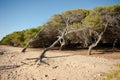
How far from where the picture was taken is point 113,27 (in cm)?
2364

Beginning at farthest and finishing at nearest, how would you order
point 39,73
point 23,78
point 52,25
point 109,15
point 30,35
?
1. point 30,35
2. point 52,25
3. point 109,15
4. point 39,73
5. point 23,78

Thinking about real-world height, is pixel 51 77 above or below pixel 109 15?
below

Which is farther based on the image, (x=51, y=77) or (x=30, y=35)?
(x=30, y=35)

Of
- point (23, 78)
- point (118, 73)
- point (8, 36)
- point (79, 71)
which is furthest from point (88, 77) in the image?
point (8, 36)

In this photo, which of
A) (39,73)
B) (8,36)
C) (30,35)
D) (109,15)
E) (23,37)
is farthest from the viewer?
(8,36)

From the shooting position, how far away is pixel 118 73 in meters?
10.8

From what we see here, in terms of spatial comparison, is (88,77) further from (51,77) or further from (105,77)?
(51,77)

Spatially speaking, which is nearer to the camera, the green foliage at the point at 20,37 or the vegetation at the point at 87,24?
the vegetation at the point at 87,24

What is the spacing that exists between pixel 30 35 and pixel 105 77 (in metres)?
24.3

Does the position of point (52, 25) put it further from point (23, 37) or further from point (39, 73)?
point (39, 73)

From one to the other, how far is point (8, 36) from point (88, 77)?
33.8 meters

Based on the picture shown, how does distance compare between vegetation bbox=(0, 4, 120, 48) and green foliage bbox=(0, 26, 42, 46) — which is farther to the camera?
green foliage bbox=(0, 26, 42, 46)

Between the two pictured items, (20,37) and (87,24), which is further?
(20,37)

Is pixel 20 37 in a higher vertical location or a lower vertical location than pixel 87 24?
lower
